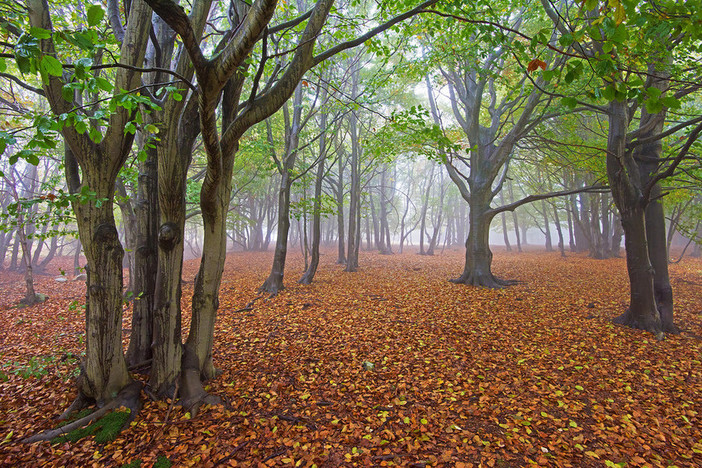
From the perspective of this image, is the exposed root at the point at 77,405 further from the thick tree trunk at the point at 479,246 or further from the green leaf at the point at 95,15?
the thick tree trunk at the point at 479,246

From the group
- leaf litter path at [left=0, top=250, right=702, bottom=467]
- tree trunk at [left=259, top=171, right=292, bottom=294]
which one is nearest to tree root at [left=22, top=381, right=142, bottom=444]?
leaf litter path at [left=0, top=250, right=702, bottom=467]

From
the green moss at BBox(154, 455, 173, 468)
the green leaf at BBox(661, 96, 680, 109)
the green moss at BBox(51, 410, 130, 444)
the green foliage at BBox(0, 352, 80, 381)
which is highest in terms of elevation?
the green leaf at BBox(661, 96, 680, 109)

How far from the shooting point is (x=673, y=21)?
8.07ft

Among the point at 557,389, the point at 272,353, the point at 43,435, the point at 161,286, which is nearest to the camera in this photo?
the point at 43,435

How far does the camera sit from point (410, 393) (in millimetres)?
3918

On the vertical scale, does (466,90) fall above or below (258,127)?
above

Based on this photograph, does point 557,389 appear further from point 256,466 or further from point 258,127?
point 258,127

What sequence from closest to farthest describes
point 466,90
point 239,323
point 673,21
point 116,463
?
point 673,21
point 116,463
point 239,323
point 466,90

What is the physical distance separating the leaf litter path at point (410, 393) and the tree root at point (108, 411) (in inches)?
4.8

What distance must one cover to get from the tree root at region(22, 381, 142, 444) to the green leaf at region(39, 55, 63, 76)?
339 centimetres

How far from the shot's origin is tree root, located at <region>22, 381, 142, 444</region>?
9.87ft

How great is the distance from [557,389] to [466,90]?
982 cm

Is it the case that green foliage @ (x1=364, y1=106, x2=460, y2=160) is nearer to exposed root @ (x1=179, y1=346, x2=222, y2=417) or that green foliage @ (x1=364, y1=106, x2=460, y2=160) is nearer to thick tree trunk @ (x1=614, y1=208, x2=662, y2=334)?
thick tree trunk @ (x1=614, y1=208, x2=662, y2=334)

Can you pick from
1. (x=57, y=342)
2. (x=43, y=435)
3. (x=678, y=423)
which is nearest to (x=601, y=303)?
(x=678, y=423)
